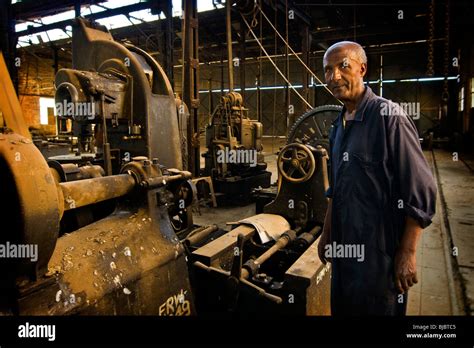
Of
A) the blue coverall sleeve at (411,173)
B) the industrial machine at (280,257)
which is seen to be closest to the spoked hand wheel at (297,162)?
the industrial machine at (280,257)

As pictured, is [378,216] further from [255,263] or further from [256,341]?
[255,263]

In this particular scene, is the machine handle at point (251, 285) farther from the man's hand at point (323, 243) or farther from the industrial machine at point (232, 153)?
the industrial machine at point (232, 153)

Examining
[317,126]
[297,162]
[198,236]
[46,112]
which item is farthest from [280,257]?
[46,112]

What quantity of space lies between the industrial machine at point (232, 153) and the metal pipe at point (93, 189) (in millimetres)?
4579

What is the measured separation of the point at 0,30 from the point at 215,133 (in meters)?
4.42

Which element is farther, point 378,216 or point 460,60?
point 460,60

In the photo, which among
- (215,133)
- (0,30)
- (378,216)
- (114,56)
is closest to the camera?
(378,216)

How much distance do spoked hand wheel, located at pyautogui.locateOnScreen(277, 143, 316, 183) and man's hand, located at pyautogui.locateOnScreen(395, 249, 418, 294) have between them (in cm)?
193

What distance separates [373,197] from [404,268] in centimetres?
32

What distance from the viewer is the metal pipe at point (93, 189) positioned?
5.05 feet

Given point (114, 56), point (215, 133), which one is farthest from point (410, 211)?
point (215, 133)

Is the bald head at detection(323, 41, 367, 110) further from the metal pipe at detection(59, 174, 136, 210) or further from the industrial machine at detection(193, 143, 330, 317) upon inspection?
the metal pipe at detection(59, 174, 136, 210)

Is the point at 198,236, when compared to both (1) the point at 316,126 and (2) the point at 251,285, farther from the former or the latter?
(1) the point at 316,126

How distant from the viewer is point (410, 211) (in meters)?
1.42
